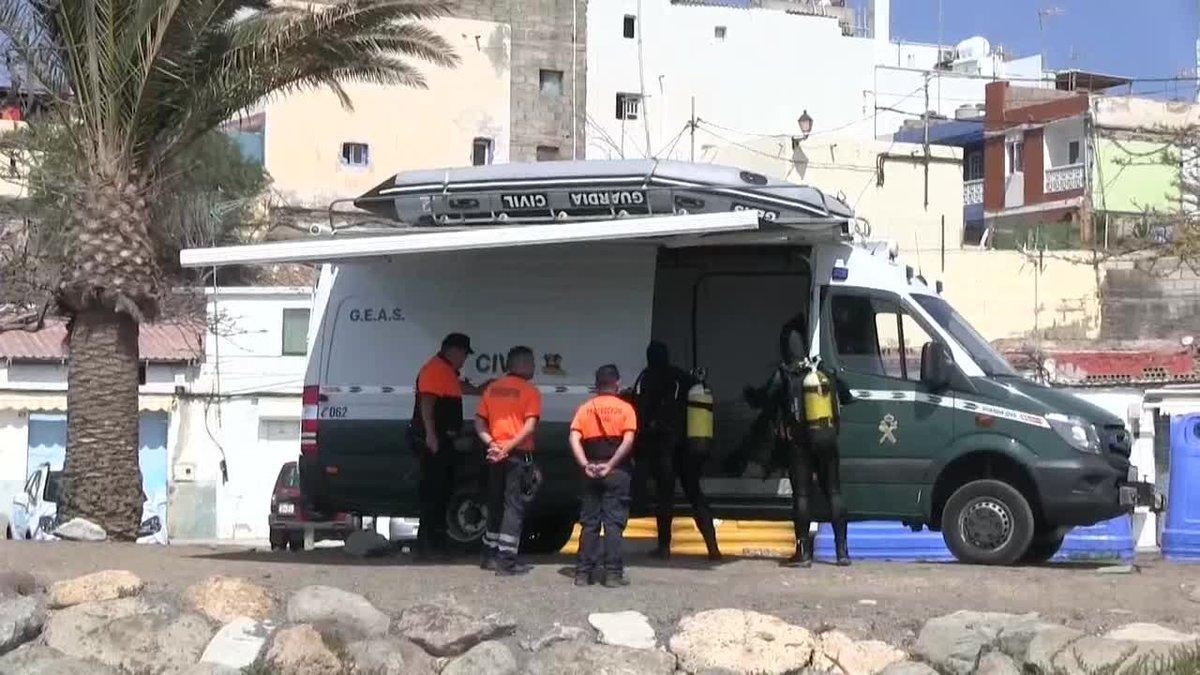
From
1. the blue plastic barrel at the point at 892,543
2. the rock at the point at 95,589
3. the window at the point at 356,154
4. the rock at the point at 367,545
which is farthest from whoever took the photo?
the window at the point at 356,154

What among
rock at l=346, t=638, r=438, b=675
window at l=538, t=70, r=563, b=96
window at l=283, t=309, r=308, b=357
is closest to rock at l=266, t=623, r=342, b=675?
rock at l=346, t=638, r=438, b=675

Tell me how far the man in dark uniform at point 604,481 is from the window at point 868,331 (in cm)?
238

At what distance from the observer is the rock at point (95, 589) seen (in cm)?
1052

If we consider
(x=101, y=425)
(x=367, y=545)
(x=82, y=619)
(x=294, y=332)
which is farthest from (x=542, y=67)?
(x=82, y=619)

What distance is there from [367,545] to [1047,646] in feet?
20.7

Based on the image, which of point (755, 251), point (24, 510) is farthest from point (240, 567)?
point (24, 510)

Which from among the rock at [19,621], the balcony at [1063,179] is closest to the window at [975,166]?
the balcony at [1063,179]

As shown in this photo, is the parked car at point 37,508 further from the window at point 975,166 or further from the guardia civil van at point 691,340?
the window at point 975,166

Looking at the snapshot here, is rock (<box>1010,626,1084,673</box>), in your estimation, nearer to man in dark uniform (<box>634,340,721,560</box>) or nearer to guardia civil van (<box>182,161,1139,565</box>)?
guardia civil van (<box>182,161,1139,565</box>)

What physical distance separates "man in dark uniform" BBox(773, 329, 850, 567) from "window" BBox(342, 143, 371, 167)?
120 feet

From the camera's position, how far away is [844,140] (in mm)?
44312

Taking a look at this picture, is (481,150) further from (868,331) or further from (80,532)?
(868,331)

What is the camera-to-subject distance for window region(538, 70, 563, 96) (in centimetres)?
5097

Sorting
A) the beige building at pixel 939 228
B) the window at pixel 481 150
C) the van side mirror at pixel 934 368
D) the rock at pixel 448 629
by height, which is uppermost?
the window at pixel 481 150
